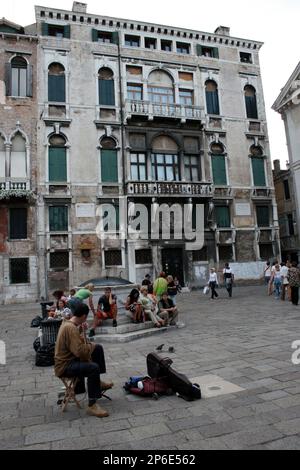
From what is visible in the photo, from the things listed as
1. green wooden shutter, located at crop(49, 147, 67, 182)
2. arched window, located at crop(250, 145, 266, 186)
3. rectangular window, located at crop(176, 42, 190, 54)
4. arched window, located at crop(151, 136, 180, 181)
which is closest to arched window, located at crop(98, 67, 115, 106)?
arched window, located at crop(151, 136, 180, 181)

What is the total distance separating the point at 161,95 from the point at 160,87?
0.57m

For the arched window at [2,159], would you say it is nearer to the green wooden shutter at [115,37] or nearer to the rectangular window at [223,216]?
the green wooden shutter at [115,37]

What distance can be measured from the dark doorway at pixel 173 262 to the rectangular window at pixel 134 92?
10264mm

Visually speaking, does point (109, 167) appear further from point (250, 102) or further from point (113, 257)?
point (250, 102)

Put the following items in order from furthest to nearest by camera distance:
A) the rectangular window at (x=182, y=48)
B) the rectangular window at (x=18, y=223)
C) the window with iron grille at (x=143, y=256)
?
the rectangular window at (x=182, y=48) < the window with iron grille at (x=143, y=256) < the rectangular window at (x=18, y=223)

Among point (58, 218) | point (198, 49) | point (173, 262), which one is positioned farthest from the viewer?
point (198, 49)

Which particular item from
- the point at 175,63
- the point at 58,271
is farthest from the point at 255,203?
the point at 58,271

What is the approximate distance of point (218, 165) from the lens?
24.6 metres

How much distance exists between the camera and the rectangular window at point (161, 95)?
24047 millimetres

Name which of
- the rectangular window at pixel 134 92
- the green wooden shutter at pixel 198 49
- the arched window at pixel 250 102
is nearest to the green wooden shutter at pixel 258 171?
the arched window at pixel 250 102

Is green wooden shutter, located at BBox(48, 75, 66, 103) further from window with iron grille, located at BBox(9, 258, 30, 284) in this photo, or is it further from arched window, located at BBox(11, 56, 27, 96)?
A: window with iron grille, located at BBox(9, 258, 30, 284)

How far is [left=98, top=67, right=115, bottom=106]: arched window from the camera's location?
75.2 ft

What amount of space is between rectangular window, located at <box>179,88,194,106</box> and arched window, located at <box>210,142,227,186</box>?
340 cm

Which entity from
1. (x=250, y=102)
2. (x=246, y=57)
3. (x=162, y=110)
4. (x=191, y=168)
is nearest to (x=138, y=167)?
(x=191, y=168)
